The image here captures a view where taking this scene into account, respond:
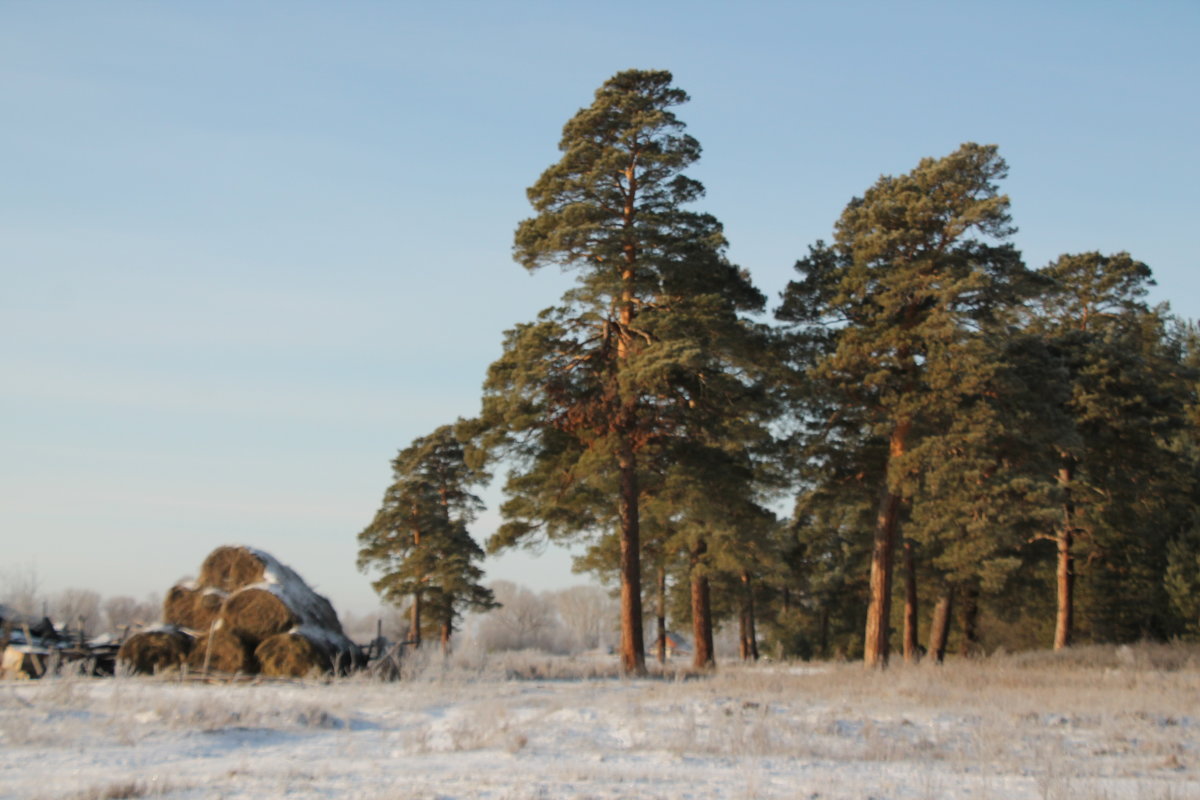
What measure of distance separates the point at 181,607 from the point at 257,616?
8.73ft

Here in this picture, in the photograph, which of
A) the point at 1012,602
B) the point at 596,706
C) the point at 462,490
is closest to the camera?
the point at 596,706

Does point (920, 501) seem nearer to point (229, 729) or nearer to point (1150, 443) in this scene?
point (1150, 443)

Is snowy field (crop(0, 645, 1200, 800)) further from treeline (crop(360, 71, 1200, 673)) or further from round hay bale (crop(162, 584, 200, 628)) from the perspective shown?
treeline (crop(360, 71, 1200, 673))

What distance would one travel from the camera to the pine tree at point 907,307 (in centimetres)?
2392

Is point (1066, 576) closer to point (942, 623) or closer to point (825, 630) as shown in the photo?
point (942, 623)

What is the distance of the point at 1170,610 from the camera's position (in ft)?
114

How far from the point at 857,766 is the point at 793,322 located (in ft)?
57.6

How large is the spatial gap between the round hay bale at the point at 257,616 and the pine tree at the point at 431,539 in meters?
20.4

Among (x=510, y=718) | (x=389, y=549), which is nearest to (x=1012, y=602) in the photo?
(x=389, y=549)

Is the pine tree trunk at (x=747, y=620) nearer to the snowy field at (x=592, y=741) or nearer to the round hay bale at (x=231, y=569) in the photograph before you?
the snowy field at (x=592, y=741)

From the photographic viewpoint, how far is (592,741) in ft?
38.9

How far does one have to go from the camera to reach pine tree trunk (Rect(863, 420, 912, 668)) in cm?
2497

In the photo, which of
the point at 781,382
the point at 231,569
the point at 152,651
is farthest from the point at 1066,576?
the point at 152,651

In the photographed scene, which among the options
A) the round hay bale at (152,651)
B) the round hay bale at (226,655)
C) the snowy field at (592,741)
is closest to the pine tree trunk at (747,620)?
the snowy field at (592,741)
